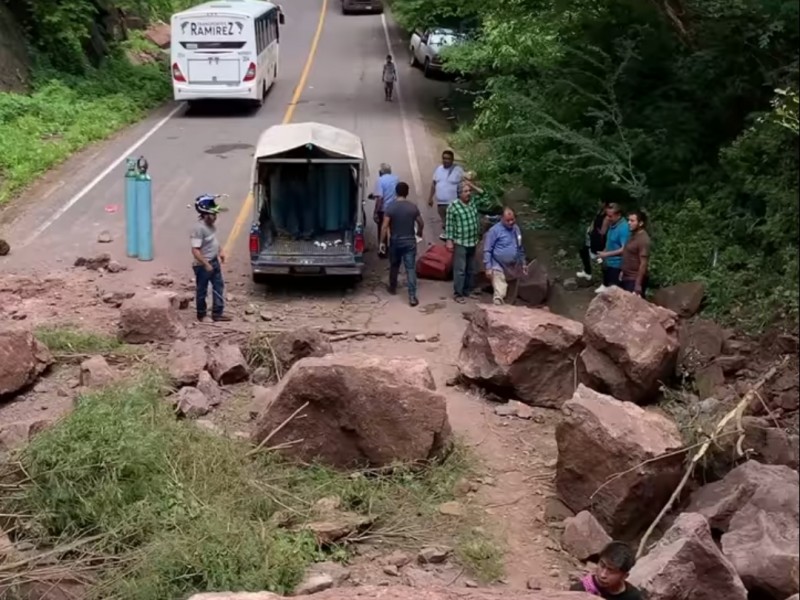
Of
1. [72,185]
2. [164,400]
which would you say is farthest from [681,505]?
[72,185]

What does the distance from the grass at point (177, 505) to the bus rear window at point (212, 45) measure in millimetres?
19974

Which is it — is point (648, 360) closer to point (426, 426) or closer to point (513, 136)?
point (426, 426)

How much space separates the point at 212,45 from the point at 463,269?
51.4 ft

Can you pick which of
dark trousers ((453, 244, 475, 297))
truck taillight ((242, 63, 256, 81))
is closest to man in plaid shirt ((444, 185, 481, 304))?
dark trousers ((453, 244, 475, 297))

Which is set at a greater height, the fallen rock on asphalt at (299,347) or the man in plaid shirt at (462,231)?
the man in plaid shirt at (462,231)

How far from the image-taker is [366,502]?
918 centimetres

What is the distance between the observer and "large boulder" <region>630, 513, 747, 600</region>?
7152 mm

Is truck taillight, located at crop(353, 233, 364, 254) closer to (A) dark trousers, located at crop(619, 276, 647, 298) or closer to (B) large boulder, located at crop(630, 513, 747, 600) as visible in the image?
(A) dark trousers, located at crop(619, 276, 647, 298)

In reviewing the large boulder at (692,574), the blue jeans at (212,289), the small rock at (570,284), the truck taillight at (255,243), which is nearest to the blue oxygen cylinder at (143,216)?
the truck taillight at (255,243)

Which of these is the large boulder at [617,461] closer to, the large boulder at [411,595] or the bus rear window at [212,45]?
the large boulder at [411,595]

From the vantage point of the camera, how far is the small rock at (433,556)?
8461mm

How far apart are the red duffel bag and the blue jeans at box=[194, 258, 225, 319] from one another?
127 inches

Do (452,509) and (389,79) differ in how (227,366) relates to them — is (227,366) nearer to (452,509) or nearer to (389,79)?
(452,509)

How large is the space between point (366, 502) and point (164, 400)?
98.5 inches
